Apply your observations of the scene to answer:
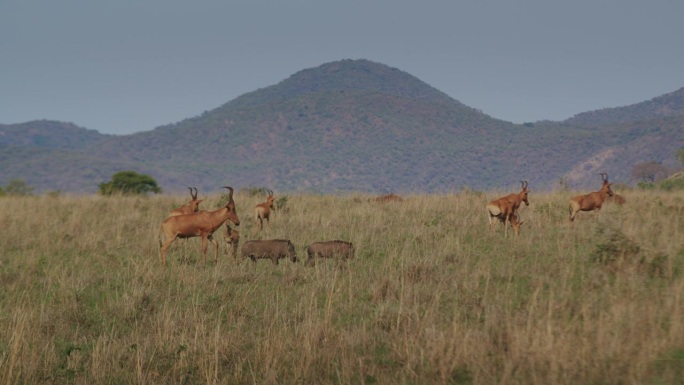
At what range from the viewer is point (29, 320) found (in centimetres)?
762

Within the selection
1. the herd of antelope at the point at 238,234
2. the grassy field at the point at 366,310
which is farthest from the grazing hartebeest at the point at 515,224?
the grassy field at the point at 366,310

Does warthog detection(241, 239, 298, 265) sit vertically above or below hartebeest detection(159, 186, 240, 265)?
below

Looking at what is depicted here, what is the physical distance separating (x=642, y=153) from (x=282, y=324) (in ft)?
636

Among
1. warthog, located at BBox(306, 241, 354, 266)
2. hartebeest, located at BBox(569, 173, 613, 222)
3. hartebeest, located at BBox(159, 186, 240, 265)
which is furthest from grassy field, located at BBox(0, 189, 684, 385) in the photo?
hartebeest, located at BBox(159, 186, 240, 265)

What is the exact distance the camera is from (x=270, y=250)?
11.8 m

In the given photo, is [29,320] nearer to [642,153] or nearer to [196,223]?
[196,223]

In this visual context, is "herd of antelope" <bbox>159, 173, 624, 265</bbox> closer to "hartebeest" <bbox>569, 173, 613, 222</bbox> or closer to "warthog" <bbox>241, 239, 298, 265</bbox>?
"warthog" <bbox>241, 239, 298, 265</bbox>

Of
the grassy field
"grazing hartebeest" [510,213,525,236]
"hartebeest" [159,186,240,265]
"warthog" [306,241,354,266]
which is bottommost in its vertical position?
the grassy field

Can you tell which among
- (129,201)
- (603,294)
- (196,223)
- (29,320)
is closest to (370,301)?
(603,294)

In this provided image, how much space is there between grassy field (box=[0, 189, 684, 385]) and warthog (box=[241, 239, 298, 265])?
0.75 feet

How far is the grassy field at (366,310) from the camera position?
19.8 ft

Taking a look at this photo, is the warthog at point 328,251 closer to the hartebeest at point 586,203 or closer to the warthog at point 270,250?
the warthog at point 270,250

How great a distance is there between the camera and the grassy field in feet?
19.8

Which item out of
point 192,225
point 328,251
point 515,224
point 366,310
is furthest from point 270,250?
point 515,224
